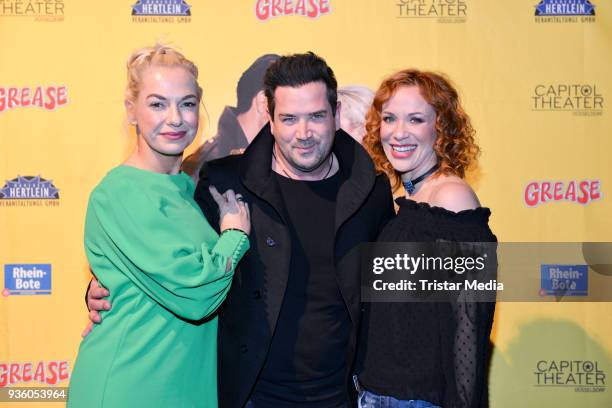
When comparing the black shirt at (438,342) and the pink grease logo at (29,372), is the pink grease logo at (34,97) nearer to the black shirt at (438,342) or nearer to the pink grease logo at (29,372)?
the pink grease logo at (29,372)

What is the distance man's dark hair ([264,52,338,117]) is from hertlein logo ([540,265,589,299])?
2.07 metres

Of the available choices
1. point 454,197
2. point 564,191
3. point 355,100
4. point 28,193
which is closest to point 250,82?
point 355,100

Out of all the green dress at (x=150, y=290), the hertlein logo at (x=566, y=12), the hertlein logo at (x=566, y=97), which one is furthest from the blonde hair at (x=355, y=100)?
the green dress at (x=150, y=290)

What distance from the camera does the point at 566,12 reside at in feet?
12.2

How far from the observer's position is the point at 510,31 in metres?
3.71

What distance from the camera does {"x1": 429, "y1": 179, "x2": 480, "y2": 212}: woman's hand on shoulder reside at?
218cm

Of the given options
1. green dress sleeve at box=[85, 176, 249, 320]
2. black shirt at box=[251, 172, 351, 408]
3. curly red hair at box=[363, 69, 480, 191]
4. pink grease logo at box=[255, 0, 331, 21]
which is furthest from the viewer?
pink grease logo at box=[255, 0, 331, 21]

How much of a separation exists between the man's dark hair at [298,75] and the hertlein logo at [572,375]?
234 cm

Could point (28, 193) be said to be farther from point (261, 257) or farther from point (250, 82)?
point (261, 257)

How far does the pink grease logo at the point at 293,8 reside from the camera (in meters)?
3.68

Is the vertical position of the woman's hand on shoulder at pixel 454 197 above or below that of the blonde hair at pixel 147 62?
below

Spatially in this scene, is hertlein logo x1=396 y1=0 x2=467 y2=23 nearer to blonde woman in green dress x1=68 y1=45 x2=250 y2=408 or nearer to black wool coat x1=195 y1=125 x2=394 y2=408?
black wool coat x1=195 y1=125 x2=394 y2=408

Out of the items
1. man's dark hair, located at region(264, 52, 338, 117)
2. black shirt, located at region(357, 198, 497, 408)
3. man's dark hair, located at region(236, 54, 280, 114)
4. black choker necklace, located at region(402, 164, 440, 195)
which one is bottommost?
black shirt, located at region(357, 198, 497, 408)

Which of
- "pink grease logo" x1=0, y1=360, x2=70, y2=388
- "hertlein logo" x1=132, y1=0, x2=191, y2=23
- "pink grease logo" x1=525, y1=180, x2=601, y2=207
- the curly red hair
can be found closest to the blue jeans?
the curly red hair
